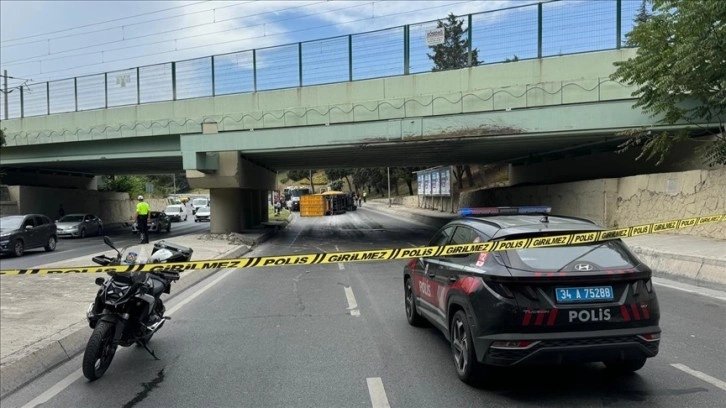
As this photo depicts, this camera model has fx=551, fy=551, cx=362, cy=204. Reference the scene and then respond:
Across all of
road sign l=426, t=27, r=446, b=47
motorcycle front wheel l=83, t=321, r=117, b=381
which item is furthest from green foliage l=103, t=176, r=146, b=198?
motorcycle front wheel l=83, t=321, r=117, b=381

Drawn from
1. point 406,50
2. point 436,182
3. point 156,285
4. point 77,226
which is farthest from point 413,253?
point 436,182

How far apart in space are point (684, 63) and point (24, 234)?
2208cm

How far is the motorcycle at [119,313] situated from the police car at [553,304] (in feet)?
11.0

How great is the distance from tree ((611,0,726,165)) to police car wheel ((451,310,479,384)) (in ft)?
37.3

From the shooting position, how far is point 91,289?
416 inches

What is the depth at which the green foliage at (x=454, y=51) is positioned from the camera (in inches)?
931

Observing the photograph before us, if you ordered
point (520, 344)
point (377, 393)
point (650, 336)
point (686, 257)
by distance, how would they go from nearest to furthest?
1. point (520, 344)
2. point (650, 336)
3. point (377, 393)
4. point (686, 257)

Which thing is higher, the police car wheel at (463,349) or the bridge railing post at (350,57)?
the bridge railing post at (350,57)

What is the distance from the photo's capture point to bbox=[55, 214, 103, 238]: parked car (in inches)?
1177

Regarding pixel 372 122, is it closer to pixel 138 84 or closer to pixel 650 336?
pixel 138 84

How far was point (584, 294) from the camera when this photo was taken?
4594 mm

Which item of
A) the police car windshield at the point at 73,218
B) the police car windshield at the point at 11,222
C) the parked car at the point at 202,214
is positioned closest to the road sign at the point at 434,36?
the police car windshield at the point at 11,222

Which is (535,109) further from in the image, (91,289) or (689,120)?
(91,289)

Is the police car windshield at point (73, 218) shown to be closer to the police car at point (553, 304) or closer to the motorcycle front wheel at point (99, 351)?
the motorcycle front wheel at point (99, 351)
